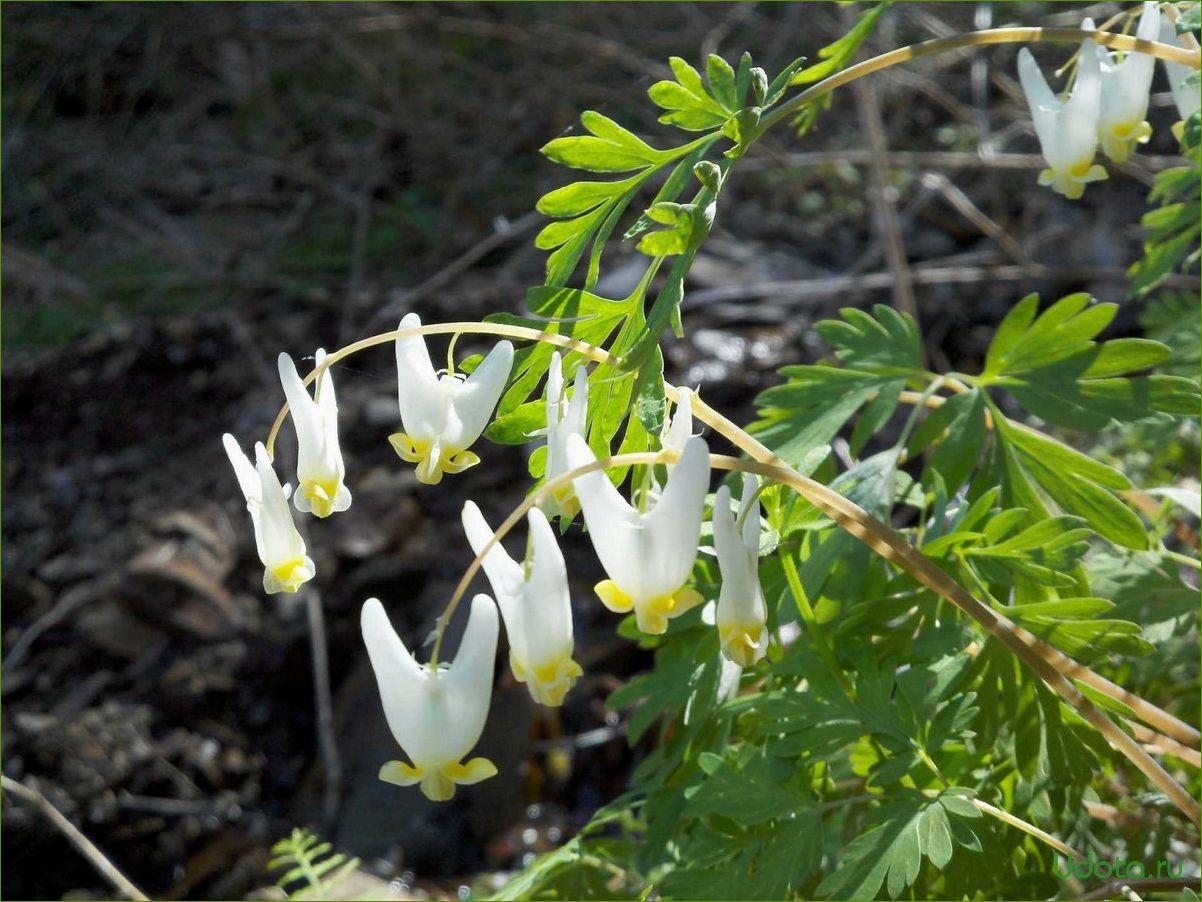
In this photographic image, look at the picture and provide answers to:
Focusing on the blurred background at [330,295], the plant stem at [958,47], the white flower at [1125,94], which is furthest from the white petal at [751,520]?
the blurred background at [330,295]

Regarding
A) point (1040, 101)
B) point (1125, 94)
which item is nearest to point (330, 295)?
point (1040, 101)

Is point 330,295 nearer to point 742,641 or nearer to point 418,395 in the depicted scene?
point 418,395

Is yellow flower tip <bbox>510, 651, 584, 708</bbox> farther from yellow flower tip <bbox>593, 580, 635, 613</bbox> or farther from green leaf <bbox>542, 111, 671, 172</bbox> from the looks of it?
green leaf <bbox>542, 111, 671, 172</bbox>

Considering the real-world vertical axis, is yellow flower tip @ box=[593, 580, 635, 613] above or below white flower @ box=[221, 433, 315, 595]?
below

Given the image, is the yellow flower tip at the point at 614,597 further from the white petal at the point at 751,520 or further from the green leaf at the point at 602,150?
the green leaf at the point at 602,150

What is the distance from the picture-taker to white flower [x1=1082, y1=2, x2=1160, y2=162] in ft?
4.36

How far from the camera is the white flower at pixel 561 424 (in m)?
1.01

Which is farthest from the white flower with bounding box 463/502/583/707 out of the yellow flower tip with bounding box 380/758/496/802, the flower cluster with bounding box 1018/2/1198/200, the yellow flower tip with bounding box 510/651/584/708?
the flower cluster with bounding box 1018/2/1198/200

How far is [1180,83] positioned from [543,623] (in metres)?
1.03

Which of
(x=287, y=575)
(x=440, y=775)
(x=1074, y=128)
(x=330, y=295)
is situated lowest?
(x=330, y=295)

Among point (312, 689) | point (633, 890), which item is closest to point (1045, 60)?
point (312, 689)

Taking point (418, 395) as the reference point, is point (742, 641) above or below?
below

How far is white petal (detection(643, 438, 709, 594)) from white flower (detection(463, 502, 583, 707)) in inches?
3.2

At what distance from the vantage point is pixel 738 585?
3.22ft
